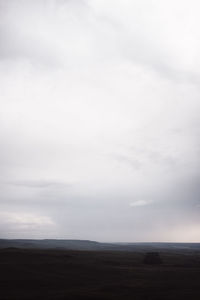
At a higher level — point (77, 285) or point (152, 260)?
point (77, 285)

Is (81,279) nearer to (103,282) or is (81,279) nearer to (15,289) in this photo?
(103,282)

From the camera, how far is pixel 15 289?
29594mm

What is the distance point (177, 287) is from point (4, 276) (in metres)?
20.9

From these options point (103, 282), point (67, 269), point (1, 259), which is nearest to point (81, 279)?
point (103, 282)

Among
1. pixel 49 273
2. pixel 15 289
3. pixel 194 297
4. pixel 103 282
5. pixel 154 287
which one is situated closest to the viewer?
pixel 194 297

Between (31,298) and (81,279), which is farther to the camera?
(81,279)

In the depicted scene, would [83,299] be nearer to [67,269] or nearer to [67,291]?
[67,291]

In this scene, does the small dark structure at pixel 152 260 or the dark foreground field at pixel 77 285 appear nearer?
the dark foreground field at pixel 77 285

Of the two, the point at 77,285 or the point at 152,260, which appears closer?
the point at 77,285

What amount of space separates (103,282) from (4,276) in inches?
489

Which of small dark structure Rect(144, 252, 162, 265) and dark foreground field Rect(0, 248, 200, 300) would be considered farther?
small dark structure Rect(144, 252, 162, 265)

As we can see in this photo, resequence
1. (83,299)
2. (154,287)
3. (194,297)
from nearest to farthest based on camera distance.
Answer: (83,299) → (194,297) → (154,287)

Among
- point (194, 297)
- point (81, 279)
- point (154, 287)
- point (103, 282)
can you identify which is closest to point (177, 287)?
point (154, 287)

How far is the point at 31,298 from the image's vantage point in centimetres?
2552
